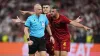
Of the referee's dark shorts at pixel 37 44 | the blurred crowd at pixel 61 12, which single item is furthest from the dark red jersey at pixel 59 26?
the blurred crowd at pixel 61 12

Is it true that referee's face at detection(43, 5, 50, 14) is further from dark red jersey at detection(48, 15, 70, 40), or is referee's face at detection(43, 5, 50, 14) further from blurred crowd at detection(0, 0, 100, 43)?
blurred crowd at detection(0, 0, 100, 43)

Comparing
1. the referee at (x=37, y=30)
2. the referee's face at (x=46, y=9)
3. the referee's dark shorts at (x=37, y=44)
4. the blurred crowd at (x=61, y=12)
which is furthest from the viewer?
the blurred crowd at (x=61, y=12)

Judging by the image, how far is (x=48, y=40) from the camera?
12680mm

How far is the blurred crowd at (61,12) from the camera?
22.8m

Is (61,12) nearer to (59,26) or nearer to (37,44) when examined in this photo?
(59,26)

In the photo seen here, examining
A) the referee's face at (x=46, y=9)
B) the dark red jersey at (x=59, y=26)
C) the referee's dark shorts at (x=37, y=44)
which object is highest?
the referee's face at (x=46, y=9)

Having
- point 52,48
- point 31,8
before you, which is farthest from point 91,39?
point 52,48

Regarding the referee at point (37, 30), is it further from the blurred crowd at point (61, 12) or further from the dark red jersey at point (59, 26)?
the blurred crowd at point (61, 12)

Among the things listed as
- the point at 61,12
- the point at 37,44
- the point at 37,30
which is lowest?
the point at 37,44

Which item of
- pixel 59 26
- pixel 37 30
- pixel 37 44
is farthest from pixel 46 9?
pixel 37 44

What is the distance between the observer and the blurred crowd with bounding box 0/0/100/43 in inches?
899

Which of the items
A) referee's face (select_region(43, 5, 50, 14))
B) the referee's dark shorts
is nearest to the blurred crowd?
referee's face (select_region(43, 5, 50, 14))

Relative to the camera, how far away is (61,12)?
78.6 feet

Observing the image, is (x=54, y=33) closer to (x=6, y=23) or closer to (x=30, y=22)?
(x=30, y=22)
